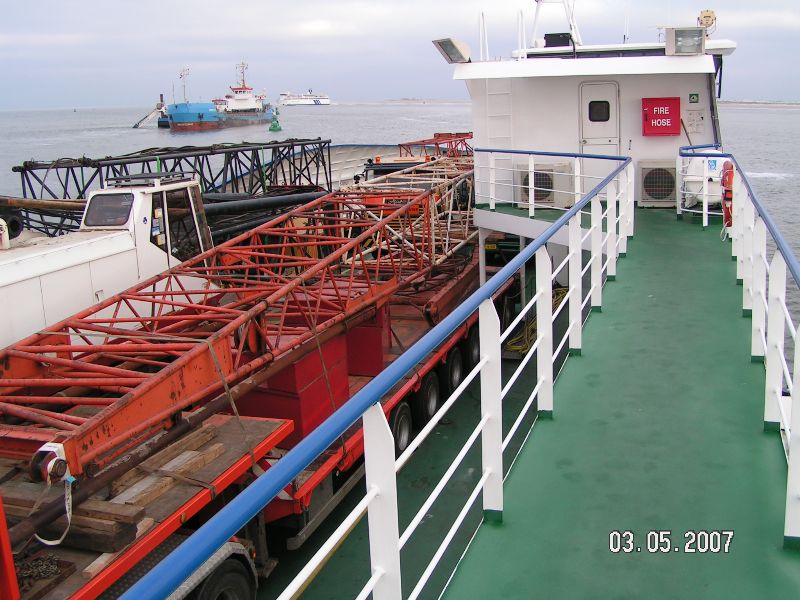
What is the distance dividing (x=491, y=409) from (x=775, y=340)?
6.36ft

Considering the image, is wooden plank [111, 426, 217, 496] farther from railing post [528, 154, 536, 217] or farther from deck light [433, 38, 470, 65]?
deck light [433, 38, 470, 65]

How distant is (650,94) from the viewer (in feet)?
47.2

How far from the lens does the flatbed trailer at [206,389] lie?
601 cm

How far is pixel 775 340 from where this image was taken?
14.6 ft

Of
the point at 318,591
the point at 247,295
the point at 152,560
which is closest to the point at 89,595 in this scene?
the point at 152,560

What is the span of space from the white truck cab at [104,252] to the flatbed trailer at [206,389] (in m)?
0.43

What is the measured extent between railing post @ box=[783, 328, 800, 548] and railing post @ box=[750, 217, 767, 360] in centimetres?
237

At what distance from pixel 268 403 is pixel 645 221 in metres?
6.72

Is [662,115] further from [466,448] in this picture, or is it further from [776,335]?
[466,448]

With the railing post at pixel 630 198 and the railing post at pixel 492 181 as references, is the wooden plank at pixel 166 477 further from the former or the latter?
the railing post at pixel 492 181

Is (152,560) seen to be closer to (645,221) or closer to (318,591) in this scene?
(318,591)

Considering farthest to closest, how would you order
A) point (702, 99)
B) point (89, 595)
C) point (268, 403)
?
point (702, 99)
point (268, 403)
point (89, 595)

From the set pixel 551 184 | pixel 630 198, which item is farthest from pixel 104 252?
pixel 551 184
